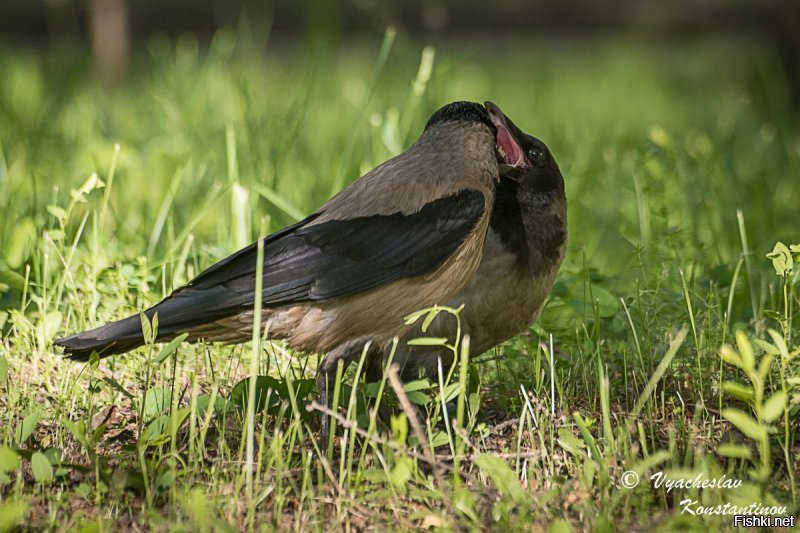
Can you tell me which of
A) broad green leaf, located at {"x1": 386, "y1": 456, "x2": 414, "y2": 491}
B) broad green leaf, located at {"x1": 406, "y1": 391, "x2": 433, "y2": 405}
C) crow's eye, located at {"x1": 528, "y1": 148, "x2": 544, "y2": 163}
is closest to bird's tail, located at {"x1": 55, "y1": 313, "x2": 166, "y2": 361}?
broad green leaf, located at {"x1": 406, "y1": 391, "x2": 433, "y2": 405}

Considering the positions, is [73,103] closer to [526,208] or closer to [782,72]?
[526,208]

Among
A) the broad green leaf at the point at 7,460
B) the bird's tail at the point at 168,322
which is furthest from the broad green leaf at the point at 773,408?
the broad green leaf at the point at 7,460

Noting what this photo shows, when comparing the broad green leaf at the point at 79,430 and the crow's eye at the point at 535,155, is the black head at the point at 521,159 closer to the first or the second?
the crow's eye at the point at 535,155

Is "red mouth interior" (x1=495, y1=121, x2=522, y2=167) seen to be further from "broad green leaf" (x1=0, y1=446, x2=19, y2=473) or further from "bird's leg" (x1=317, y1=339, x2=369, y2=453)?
"broad green leaf" (x1=0, y1=446, x2=19, y2=473)

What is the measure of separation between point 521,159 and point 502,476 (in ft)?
4.68

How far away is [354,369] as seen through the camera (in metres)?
3.61

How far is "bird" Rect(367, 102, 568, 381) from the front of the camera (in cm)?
345

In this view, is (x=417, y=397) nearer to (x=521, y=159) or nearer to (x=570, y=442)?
(x=570, y=442)

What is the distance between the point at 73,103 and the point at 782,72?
5408 millimetres

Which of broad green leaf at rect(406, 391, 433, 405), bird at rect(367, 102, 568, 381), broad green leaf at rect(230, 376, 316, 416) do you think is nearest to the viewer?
broad green leaf at rect(406, 391, 433, 405)

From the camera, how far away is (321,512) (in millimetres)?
2521

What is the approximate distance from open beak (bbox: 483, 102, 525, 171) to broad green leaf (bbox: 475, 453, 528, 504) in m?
1.36

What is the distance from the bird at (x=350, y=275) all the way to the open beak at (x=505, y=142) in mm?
318

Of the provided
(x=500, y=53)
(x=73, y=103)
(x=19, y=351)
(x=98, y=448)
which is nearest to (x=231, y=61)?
(x=73, y=103)
